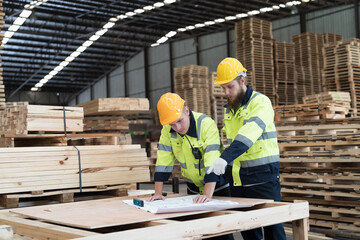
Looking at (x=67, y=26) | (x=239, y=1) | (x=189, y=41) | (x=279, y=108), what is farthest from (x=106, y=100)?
(x=189, y=41)

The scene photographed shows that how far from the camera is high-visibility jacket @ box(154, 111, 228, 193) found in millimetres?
3951

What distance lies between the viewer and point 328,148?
7469mm

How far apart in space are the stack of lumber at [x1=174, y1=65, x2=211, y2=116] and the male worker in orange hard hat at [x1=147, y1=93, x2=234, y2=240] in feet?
45.9

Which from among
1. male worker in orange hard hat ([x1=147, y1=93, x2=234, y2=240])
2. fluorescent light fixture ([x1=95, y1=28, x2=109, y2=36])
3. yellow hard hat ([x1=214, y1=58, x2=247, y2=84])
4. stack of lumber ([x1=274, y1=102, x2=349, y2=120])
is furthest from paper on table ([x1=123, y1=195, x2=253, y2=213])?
fluorescent light fixture ([x1=95, y1=28, x2=109, y2=36])

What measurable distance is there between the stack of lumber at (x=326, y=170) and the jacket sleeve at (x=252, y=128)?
350cm

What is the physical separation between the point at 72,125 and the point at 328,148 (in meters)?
4.04

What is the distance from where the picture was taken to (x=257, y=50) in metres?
16.9

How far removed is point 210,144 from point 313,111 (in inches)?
295

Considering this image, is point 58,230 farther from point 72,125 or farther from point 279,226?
point 72,125

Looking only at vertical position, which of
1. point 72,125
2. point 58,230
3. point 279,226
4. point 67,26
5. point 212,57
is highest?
point 67,26

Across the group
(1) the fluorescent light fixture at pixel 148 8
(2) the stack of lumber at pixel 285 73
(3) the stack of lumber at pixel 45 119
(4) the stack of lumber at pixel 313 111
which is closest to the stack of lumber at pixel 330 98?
(4) the stack of lumber at pixel 313 111

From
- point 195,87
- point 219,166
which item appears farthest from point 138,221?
point 195,87

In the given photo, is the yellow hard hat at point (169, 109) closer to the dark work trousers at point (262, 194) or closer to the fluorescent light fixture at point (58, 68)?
the dark work trousers at point (262, 194)

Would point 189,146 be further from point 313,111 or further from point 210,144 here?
point 313,111
